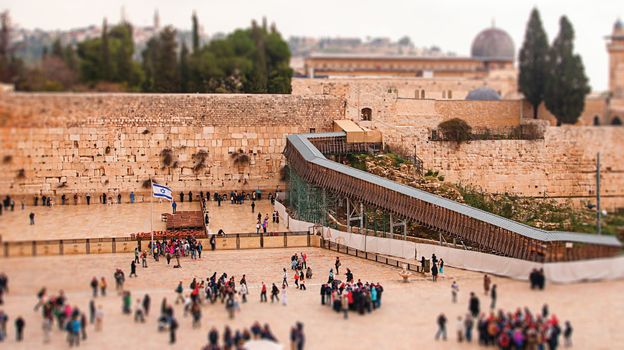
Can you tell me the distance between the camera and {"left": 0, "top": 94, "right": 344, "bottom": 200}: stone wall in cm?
3189

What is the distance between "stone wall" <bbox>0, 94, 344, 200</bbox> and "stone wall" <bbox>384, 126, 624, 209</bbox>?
13.3 feet

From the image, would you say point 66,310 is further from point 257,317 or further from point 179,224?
point 179,224

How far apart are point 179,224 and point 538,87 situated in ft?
64.1

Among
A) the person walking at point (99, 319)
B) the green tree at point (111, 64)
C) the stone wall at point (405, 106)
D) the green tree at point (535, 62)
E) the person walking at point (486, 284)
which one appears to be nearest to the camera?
the person walking at point (99, 319)

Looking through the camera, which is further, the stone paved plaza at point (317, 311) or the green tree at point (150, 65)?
the green tree at point (150, 65)

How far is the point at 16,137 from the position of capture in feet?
80.2

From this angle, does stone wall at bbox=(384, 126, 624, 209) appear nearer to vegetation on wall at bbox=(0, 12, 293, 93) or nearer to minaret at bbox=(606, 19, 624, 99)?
vegetation on wall at bbox=(0, 12, 293, 93)

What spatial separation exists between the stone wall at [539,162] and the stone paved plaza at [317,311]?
13.0 m

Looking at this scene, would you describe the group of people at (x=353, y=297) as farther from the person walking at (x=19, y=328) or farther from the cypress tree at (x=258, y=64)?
the cypress tree at (x=258, y=64)

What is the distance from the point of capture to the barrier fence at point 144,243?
2098cm

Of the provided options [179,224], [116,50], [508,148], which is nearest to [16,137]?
[179,224]

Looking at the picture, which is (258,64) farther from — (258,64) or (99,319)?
(99,319)

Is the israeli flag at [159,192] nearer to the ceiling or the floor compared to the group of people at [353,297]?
nearer to the ceiling

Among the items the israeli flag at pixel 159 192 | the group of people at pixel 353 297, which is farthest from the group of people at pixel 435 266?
the israeli flag at pixel 159 192
